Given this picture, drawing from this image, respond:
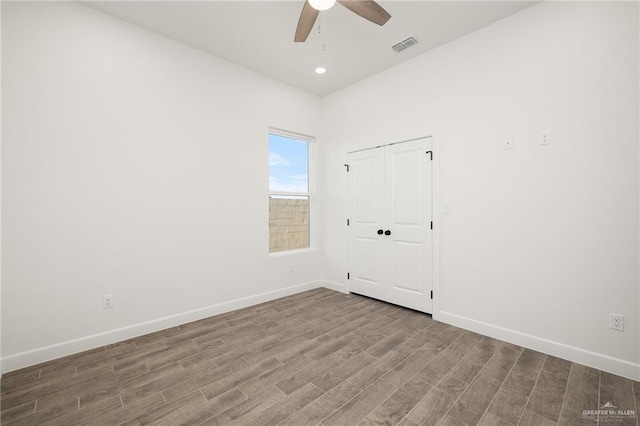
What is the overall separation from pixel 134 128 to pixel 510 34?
381cm

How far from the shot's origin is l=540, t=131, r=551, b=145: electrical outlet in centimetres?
248

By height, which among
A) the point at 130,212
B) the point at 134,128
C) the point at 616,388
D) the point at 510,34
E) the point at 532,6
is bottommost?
the point at 616,388

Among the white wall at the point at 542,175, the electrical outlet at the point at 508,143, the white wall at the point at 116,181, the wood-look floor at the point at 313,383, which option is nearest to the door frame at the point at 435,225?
the white wall at the point at 542,175

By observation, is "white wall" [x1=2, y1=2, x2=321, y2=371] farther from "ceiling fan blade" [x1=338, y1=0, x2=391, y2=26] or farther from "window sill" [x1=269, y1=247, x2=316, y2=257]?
"ceiling fan blade" [x1=338, y1=0, x2=391, y2=26]

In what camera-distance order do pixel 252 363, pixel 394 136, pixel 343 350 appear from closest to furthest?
pixel 252 363, pixel 343 350, pixel 394 136

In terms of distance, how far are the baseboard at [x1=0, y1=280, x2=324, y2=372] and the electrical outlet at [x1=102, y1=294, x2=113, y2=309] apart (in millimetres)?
242

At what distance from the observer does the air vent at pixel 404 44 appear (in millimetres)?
3096

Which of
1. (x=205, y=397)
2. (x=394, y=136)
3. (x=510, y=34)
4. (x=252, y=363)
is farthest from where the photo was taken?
(x=394, y=136)

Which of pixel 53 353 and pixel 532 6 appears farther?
pixel 532 6

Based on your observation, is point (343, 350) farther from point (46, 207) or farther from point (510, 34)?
point (510, 34)

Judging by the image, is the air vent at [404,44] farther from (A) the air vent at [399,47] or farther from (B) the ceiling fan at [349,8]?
(B) the ceiling fan at [349,8]

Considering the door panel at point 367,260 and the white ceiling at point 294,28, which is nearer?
the white ceiling at point 294,28

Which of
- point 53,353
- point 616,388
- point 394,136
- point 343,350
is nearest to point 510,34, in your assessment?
point 394,136

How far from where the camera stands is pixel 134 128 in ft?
9.25
